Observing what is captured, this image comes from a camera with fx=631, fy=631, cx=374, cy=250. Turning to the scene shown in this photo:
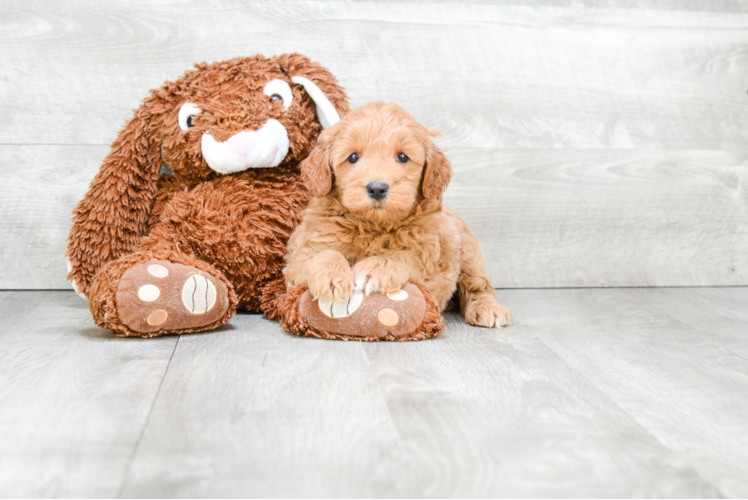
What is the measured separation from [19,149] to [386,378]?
51.1 inches

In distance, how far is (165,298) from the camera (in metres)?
1.26

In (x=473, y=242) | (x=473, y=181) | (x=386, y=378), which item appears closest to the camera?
(x=386, y=378)

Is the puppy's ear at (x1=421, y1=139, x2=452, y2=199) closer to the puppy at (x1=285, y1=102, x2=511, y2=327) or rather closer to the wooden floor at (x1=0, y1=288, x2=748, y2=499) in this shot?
the puppy at (x1=285, y1=102, x2=511, y2=327)

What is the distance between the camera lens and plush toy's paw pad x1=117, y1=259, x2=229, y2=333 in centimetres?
124

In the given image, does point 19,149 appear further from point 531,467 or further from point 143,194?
point 531,467

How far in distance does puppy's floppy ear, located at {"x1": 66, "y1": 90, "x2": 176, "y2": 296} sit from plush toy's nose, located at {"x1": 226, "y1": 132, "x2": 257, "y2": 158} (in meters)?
0.23

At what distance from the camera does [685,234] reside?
2057 mm

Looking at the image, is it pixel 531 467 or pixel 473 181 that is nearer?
pixel 531 467

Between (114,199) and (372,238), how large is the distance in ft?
2.13

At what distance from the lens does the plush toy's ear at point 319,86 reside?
152cm

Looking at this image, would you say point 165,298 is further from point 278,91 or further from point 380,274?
point 278,91

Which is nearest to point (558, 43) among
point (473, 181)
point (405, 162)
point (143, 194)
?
point (473, 181)

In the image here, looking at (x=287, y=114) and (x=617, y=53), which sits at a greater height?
(x=617, y=53)

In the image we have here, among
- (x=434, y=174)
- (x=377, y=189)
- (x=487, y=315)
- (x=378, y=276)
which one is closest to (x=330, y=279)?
(x=378, y=276)
